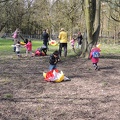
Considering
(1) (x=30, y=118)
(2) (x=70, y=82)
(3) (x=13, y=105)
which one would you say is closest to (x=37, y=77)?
(2) (x=70, y=82)

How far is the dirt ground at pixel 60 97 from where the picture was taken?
6262mm

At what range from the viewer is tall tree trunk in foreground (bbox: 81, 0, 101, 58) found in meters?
16.7

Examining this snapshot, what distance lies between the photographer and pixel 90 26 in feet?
55.0

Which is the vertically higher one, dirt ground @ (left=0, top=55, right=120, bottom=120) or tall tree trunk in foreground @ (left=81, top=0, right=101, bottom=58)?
tall tree trunk in foreground @ (left=81, top=0, right=101, bottom=58)

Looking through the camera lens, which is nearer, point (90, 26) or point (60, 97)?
point (60, 97)

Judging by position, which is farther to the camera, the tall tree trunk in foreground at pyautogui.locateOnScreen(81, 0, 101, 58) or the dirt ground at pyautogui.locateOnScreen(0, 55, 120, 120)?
the tall tree trunk in foreground at pyautogui.locateOnScreen(81, 0, 101, 58)

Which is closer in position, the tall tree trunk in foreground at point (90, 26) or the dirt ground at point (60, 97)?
the dirt ground at point (60, 97)

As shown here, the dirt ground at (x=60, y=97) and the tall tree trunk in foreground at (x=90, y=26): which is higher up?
the tall tree trunk in foreground at (x=90, y=26)

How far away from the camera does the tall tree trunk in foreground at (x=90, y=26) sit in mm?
16688

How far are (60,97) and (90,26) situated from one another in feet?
31.6

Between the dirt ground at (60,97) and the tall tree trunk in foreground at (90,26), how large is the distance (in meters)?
5.27

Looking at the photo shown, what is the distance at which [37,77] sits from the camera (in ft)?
35.8

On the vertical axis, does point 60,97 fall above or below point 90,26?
below

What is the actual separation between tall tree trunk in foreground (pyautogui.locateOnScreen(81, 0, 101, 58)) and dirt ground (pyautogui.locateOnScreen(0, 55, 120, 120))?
17.3ft
